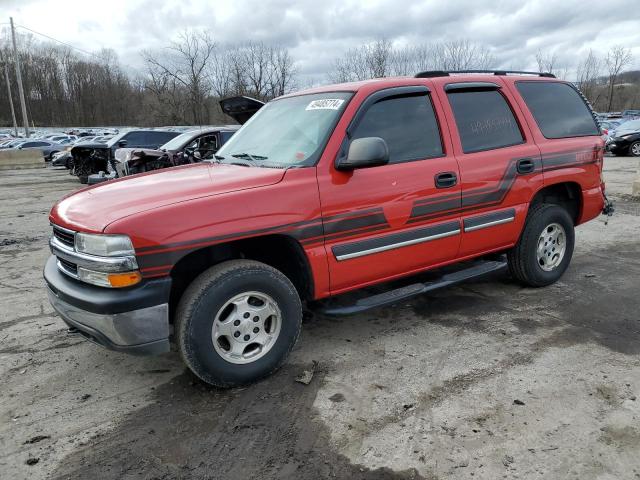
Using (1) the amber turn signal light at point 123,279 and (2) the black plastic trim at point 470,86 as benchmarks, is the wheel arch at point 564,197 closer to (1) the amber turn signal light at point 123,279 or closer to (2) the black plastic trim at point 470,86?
(2) the black plastic trim at point 470,86

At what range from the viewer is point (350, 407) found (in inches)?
117

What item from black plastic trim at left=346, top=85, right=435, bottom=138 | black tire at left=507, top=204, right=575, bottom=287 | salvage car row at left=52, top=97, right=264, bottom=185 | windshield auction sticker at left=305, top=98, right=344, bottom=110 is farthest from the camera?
salvage car row at left=52, top=97, right=264, bottom=185

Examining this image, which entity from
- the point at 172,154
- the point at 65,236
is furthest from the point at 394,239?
the point at 172,154

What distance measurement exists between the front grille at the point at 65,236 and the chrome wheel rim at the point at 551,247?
3.89m

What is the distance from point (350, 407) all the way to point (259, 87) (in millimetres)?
44710

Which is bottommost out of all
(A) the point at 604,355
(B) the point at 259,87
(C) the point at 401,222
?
(A) the point at 604,355

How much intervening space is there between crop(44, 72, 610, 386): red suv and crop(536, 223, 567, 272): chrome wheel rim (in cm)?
4

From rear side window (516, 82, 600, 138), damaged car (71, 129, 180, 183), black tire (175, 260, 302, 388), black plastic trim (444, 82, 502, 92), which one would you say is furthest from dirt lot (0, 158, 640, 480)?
damaged car (71, 129, 180, 183)

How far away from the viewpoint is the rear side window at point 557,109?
15.0 feet

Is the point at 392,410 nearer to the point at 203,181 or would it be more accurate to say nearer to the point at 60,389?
the point at 203,181

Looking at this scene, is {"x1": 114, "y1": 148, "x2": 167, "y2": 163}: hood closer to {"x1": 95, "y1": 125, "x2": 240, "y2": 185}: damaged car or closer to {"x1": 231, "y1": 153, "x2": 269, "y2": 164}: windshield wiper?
{"x1": 95, "y1": 125, "x2": 240, "y2": 185}: damaged car

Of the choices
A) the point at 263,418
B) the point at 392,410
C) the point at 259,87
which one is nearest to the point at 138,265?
the point at 263,418

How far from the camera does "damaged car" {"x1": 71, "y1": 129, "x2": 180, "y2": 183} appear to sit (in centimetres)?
1449

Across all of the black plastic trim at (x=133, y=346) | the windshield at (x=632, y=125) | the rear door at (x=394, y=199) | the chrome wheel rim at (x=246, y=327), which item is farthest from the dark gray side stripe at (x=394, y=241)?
the windshield at (x=632, y=125)
